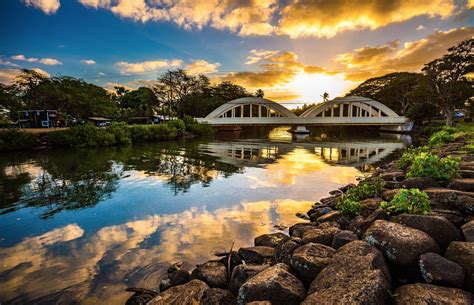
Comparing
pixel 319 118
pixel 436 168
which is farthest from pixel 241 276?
pixel 319 118

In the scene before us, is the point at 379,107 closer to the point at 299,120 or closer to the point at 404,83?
the point at 404,83

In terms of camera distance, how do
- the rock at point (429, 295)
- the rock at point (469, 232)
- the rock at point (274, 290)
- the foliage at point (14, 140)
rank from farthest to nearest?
the foliage at point (14, 140)
the rock at point (469, 232)
the rock at point (274, 290)
the rock at point (429, 295)

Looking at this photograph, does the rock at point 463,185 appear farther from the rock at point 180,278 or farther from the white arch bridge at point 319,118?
the white arch bridge at point 319,118

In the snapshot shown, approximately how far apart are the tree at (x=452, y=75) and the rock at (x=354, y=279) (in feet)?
129

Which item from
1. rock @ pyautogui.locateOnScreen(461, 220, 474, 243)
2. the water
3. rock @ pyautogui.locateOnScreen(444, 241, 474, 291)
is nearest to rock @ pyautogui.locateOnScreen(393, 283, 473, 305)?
rock @ pyautogui.locateOnScreen(444, 241, 474, 291)

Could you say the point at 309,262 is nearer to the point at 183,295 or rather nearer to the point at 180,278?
the point at 183,295

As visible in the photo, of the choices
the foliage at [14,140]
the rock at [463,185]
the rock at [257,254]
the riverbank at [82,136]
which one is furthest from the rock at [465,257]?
the foliage at [14,140]

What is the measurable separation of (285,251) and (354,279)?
173cm

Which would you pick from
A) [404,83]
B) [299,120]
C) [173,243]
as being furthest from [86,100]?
[404,83]

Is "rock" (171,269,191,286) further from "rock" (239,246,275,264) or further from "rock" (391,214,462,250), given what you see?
"rock" (391,214,462,250)

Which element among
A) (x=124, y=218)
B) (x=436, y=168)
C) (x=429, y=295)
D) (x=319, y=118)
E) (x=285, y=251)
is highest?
(x=319, y=118)

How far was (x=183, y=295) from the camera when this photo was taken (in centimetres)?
392

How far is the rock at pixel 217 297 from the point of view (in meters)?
3.71

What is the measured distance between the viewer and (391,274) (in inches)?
140
